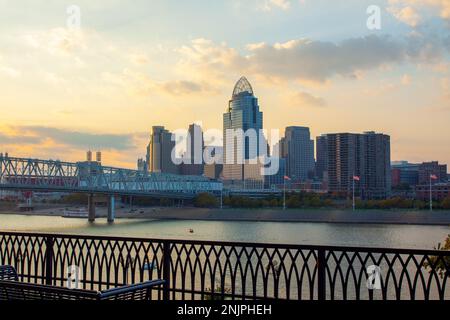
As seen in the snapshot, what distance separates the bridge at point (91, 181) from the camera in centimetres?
8300

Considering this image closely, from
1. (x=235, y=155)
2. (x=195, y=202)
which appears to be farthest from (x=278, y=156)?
(x=195, y=202)

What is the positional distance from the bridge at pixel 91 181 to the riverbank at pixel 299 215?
13.7 feet

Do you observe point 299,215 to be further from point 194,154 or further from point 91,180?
point 194,154

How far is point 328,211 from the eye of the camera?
90125mm

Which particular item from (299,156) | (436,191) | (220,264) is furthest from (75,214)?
(220,264)

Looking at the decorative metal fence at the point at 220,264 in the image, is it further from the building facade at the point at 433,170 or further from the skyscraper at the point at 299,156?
the skyscraper at the point at 299,156

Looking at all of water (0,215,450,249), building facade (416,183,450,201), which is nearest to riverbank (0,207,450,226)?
water (0,215,450,249)

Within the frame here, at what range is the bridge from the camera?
83000mm

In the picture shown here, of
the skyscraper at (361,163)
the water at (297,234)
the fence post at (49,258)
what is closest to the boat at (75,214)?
the water at (297,234)

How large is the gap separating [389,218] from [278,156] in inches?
4391

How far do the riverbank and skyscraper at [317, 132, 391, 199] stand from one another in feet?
175

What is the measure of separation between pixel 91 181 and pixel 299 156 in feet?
354

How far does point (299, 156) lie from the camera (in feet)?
638
